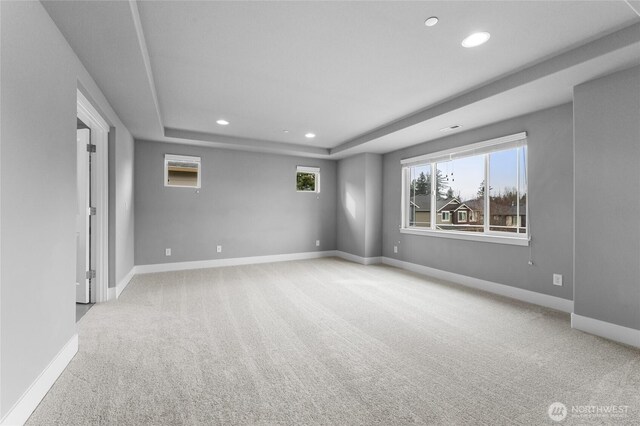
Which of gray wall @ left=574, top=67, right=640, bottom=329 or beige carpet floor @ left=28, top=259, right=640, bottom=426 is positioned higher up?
gray wall @ left=574, top=67, right=640, bottom=329

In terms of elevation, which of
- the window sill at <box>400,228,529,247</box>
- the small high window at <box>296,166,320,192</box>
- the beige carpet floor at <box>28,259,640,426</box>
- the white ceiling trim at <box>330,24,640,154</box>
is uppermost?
the white ceiling trim at <box>330,24,640,154</box>

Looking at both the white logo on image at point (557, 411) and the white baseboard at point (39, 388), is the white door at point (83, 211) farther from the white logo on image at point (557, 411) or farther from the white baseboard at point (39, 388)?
the white logo on image at point (557, 411)

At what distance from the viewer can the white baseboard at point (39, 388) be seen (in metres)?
1.47

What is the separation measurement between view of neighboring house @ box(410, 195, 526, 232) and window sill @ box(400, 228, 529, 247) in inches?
Result: 5.4

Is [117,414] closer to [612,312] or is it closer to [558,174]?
[612,312]

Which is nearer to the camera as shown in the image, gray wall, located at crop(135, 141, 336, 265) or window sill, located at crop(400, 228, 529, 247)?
window sill, located at crop(400, 228, 529, 247)

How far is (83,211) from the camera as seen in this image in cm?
338

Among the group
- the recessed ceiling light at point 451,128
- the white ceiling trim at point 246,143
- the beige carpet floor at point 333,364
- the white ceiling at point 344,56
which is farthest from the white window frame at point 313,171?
the beige carpet floor at point 333,364

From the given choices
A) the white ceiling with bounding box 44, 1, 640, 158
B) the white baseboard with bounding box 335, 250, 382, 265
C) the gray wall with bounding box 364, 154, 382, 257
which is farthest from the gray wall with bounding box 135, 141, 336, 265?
the white ceiling with bounding box 44, 1, 640, 158

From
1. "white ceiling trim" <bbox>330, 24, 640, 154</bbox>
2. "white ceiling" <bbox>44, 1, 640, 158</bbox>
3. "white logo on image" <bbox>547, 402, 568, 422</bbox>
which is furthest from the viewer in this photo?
"white ceiling trim" <bbox>330, 24, 640, 154</bbox>

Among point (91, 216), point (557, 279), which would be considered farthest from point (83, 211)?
point (557, 279)

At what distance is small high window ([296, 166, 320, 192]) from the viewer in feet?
21.6

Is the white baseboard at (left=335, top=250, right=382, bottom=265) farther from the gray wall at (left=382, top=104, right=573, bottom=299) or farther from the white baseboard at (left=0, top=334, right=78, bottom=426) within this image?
the white baseboard at (left=0, top=334, right=78, bottom=426)

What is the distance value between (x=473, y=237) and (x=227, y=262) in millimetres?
4361
